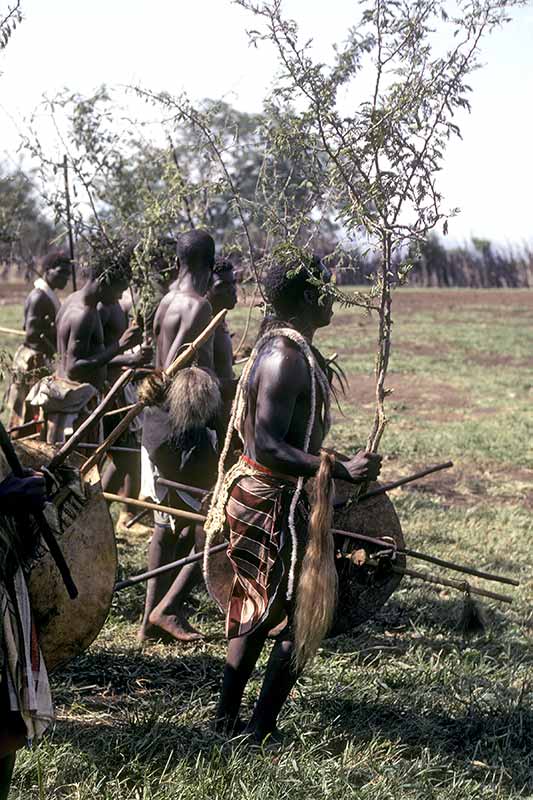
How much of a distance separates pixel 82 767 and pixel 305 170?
3.26 m

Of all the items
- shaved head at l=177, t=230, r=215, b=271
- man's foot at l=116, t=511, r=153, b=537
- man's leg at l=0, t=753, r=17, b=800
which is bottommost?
man's foot at l=116, t=511, r=153, b=537

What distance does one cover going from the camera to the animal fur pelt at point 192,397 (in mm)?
4879

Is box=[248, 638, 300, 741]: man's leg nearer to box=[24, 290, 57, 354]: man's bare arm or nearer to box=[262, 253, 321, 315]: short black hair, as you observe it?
box=[262, 253, 321, 315]: short black hair

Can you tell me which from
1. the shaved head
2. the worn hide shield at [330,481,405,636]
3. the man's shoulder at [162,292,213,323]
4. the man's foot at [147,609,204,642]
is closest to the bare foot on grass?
the man's foot at [147,609,204,642]

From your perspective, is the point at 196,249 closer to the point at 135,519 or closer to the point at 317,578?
the point at 135,519

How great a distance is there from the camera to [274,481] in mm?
3939

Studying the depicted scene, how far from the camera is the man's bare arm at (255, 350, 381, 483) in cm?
375

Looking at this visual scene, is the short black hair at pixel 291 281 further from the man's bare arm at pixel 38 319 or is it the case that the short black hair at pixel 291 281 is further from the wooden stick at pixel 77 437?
the man's bare arm at pixel 38 319

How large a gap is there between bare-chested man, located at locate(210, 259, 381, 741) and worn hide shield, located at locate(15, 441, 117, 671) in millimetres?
546

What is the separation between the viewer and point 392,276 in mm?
4195

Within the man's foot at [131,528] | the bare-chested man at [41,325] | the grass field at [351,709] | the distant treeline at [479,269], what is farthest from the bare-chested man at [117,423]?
the distant treeline at [479,269]

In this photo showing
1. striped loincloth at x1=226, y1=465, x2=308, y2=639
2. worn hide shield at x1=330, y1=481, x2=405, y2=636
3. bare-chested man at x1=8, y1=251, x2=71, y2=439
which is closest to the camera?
striped loincloth at x1=226, y1=465, x2=308, y2=639

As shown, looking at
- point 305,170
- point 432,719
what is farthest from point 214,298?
point 432,719

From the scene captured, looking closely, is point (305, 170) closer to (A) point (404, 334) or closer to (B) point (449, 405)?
(B) point (449, 405)
